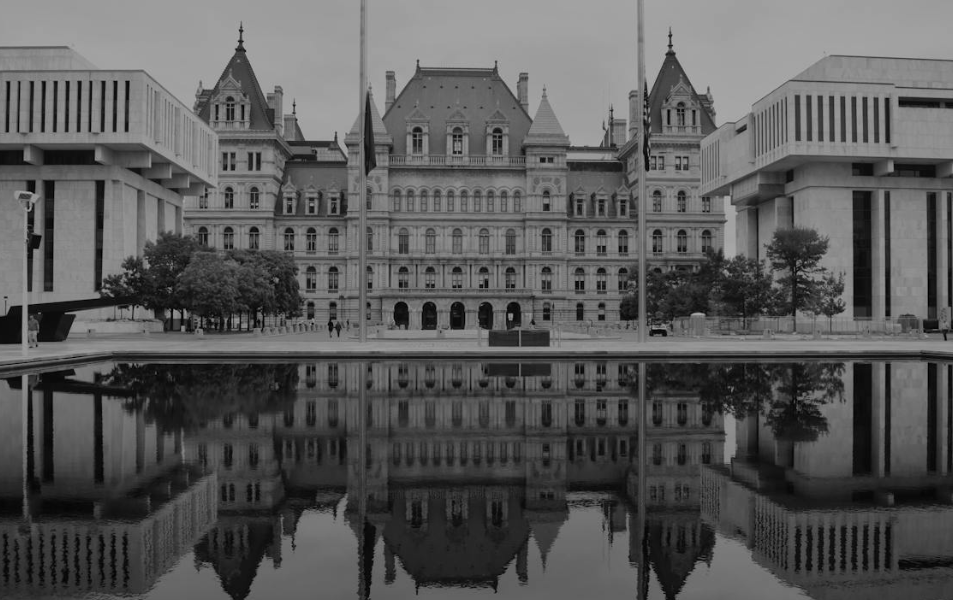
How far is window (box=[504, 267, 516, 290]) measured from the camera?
284 ft

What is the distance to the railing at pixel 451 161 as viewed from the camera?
84.9 m

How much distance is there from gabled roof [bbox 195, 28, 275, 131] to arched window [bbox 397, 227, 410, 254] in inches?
755

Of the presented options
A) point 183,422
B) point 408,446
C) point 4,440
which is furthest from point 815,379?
point 4,440

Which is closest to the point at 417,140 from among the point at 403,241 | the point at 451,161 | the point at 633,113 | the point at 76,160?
the point at 451,161

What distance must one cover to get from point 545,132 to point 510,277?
16.8 meters

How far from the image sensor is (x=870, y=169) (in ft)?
221

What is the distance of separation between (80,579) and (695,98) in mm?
89006

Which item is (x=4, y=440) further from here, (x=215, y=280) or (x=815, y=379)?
(x=215, y=280)

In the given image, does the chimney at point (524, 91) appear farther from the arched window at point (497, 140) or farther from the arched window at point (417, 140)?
the arched window at point (417, 140)

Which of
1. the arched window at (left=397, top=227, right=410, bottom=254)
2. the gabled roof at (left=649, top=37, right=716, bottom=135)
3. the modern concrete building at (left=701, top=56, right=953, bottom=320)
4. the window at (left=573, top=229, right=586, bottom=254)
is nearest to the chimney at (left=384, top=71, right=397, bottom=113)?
the arched window at (left=397, top=227, right=410, bottom=254)

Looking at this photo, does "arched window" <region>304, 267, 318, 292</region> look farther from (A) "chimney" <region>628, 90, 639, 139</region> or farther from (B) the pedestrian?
(B) the pedestrian

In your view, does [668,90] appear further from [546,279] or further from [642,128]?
[642,128]

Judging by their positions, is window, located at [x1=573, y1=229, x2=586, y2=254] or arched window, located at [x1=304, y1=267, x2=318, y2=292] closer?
arched window, located at [x1=304, y1=267, x2=318, y2=292]

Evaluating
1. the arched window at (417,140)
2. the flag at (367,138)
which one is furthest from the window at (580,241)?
the flag at (367,138)
